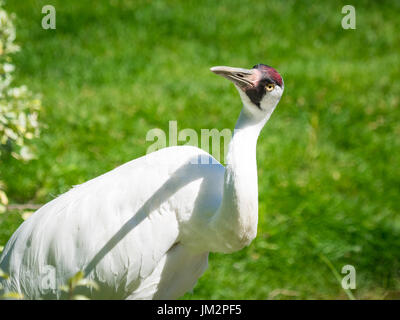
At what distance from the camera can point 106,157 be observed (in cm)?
422

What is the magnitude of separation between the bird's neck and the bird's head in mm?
54

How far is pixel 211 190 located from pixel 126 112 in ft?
8.07

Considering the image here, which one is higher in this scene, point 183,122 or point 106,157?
point 183,122

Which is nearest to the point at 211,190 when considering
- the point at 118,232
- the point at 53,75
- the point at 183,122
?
the point at 118,232

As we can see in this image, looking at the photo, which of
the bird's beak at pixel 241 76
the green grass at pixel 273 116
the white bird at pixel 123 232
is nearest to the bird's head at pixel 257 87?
the bird's beak at pixel 241 76

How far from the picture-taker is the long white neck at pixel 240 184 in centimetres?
215

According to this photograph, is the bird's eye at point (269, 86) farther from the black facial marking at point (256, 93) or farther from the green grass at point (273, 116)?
the green grass at point (273, 116)

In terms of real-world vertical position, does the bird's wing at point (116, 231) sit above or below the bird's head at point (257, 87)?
below

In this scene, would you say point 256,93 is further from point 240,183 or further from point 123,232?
point 123,232

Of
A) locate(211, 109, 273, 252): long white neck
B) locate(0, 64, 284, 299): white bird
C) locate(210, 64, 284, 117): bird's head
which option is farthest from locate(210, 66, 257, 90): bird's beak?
locate(0, 64, 284, 299): white bird

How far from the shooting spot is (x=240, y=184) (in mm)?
2148

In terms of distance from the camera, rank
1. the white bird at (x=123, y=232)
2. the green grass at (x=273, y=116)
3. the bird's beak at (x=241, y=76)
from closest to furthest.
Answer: the bird's beak at (x=241, y=76) < the white bird at (x=123, y=232) < the green grass at (x=273, y=116)

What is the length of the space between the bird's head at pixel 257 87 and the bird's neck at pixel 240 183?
0.18ft

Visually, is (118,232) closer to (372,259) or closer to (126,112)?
(372,259)
